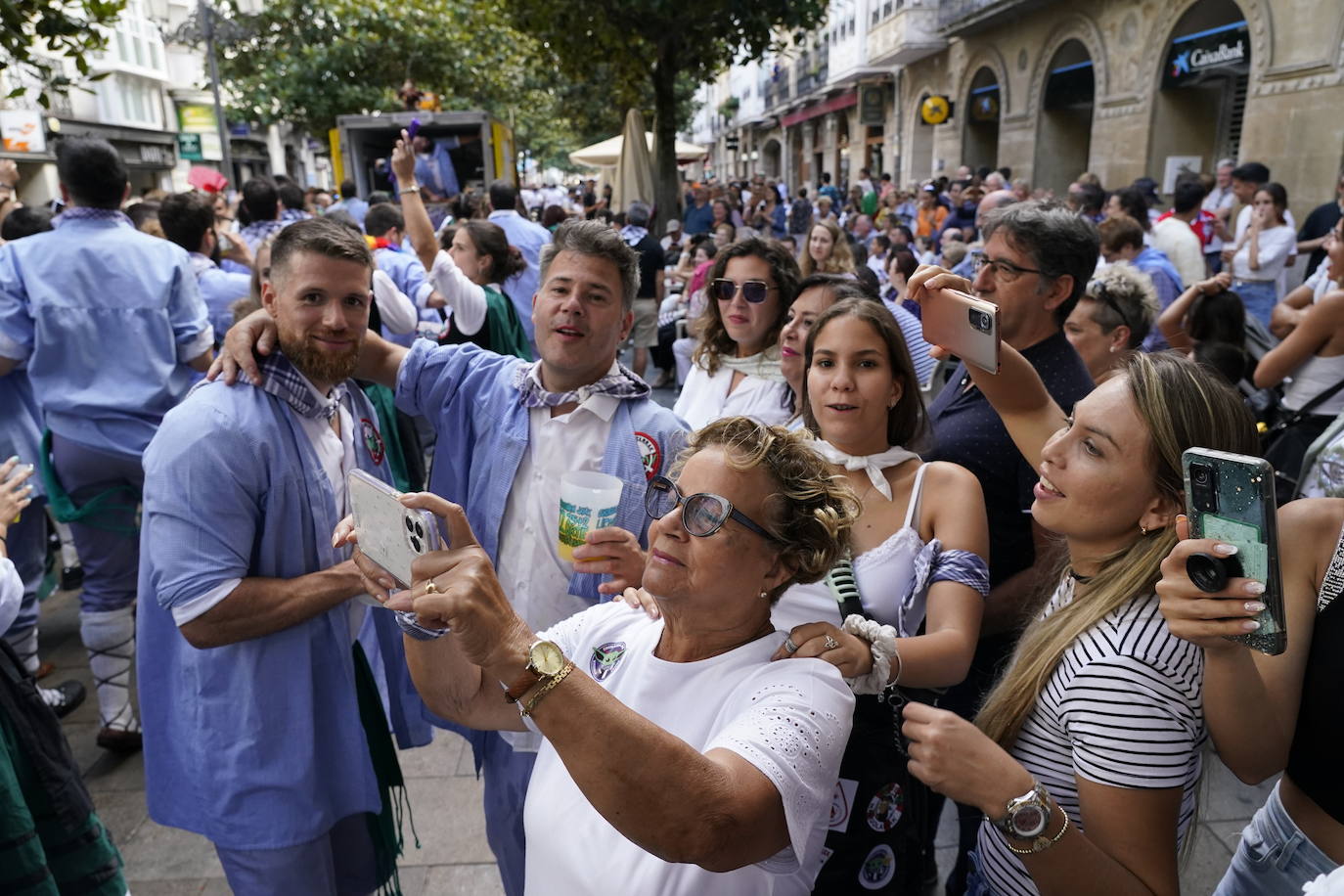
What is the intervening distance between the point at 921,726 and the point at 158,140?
39.3 metres

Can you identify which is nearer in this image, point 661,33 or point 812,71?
point 661,33

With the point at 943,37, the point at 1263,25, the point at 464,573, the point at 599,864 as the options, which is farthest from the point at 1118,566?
the point at 943,37

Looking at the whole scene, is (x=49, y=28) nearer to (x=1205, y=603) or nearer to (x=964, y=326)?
(x=964, y=326)

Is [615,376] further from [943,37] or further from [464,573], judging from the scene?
[943,37]

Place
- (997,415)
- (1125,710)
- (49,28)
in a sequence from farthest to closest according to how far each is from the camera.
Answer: (49,28)
(997,415)
(1125,710)

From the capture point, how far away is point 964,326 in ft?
7.55

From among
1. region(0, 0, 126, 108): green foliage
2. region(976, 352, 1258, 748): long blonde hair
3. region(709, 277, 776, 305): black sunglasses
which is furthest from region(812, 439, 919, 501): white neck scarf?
region(0, 0, 126, 108): green foliage

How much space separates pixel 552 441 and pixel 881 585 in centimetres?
98

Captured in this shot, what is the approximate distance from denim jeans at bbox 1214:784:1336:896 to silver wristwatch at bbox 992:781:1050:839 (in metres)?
0.57

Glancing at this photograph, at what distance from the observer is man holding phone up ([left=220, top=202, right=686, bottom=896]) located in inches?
95.1

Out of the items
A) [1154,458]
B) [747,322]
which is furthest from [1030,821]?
[747,322]

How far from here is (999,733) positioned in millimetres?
1796

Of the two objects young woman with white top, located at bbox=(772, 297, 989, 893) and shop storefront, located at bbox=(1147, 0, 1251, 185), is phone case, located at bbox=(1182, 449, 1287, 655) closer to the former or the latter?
young woman with white top, located at bbox=(772, 297, 989, 893)

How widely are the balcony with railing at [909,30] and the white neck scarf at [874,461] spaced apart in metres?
23.4
